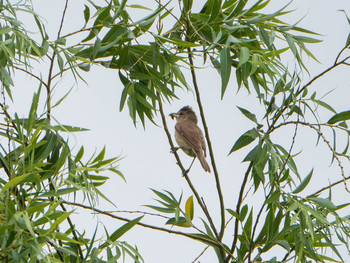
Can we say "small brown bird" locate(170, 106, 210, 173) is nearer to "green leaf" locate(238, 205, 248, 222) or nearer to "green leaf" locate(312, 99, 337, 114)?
"green leaf" locate(238, 205, 248, 222)

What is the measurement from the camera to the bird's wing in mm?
6551

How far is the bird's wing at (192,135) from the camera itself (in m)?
6.55

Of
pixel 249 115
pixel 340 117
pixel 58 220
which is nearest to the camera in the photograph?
pixel 58 220

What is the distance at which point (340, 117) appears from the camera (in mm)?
4309

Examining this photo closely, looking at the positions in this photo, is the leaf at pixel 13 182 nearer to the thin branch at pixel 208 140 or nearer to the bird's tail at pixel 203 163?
the thin branch at pixel 208 140

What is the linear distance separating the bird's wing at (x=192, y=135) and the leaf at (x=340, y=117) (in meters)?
2.30

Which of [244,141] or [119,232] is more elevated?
[244,141]

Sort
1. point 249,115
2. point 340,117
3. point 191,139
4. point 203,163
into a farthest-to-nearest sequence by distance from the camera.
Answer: point 191,139 → point 203,163 → point 249,115 → point 340,117

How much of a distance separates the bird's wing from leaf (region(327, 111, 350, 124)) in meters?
2.30

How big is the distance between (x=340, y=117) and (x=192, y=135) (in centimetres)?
250

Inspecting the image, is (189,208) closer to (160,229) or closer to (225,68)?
(160,229)

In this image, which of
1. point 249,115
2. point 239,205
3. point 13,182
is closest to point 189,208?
point 239,205

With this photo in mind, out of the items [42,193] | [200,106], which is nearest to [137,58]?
[200,106]

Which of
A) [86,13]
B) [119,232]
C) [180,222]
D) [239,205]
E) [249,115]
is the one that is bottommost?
[119,232]
